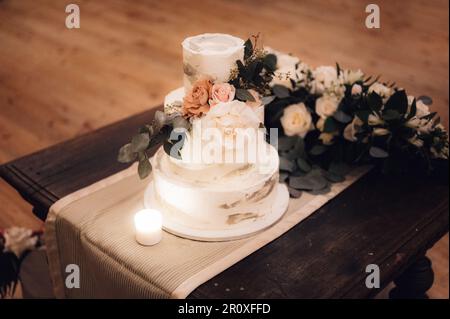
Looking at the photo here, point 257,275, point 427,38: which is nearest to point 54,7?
point 427,38

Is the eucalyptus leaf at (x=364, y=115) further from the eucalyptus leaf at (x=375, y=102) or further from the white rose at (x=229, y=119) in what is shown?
the white rose at (x=229, y=119)

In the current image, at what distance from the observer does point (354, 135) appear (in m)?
1.61

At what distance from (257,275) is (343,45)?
3059mm

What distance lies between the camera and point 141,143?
4.16 feet

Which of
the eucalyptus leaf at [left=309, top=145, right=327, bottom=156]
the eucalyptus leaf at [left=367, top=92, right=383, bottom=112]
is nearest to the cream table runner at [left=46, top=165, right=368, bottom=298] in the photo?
the eucalyptus leaf at [left=309, top=145, right=327, bottom=156]

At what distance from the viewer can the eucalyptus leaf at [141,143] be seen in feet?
4.15

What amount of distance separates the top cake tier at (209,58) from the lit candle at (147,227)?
0.31 m

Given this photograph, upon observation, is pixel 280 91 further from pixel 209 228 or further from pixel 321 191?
pixel 209 228

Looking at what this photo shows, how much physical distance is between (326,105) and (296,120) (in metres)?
0.10

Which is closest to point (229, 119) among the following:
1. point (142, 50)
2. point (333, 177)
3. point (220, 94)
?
point (220, 94)

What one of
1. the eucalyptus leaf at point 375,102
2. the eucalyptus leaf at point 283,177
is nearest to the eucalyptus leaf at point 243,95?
the eucalyptus leaf at point 283,177

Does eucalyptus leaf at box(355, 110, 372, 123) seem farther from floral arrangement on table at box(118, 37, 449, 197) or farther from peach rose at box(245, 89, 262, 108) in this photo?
peach rose at box(245, 89, 262, 108)
